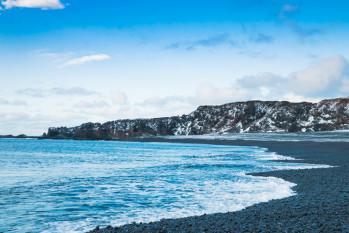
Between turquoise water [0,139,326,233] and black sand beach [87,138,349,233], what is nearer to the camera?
black sand beach [87,138,349,233]

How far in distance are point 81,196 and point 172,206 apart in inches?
215

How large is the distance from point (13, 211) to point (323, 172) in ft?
73.9

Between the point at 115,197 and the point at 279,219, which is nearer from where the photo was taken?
the point at 279,219

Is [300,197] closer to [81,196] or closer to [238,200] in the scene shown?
[238,200]

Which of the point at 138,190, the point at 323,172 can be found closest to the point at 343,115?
the point at 323,172

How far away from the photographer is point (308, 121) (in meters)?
196

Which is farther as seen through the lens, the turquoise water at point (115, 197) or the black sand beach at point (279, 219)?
the turquoise water at point (115, 197)

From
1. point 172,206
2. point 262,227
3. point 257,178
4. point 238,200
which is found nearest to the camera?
point 262,227

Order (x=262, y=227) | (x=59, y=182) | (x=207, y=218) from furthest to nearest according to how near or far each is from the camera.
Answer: (x=59, y=182) < (x=207, y=218) < (x=262, y=227)

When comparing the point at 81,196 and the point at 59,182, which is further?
the point at 59,182

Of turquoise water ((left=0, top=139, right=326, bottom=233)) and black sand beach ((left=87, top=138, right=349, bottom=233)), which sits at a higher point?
black sand beach ((left=87, top=138, right=349, bottom=233))

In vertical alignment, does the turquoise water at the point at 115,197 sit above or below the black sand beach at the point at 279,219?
below

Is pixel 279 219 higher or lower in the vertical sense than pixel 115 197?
higher

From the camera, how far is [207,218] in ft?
54.2
